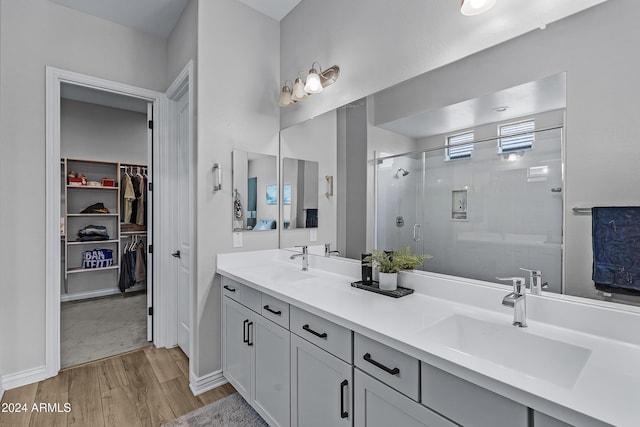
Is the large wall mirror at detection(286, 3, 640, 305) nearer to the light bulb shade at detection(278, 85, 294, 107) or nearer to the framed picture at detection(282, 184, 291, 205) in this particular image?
the light bulb shade at detection(278, 85, 294, 107)

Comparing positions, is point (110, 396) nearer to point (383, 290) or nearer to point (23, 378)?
point (23, 378)

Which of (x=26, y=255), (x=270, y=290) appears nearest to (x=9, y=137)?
(x=26, y=255)

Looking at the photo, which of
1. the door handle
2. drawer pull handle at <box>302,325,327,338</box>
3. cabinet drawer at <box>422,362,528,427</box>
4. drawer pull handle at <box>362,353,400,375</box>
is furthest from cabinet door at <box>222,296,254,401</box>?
cabinet drawer at <box>422,362,528,427</box>

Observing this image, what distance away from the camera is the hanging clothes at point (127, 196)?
4.59m

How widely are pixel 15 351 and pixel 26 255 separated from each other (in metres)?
0.70

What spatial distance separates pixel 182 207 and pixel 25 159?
1137 mm

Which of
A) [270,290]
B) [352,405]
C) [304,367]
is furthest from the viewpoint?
[270,290]

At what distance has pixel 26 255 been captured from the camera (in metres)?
2.27

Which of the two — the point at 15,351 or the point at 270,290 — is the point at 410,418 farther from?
the point at 15,351

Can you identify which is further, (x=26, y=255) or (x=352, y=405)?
(x=26, y=255)

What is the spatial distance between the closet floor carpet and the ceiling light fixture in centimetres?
267

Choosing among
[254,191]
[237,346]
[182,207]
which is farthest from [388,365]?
[182,207]

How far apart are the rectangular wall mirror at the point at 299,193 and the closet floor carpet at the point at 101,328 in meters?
1.96

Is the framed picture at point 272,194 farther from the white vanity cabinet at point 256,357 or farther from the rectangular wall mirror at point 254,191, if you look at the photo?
the white vanity cabinet at point 256,357
